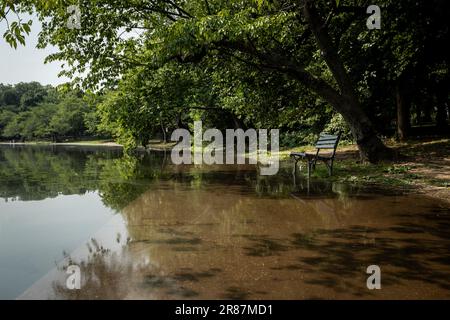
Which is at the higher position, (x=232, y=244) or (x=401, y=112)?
(x=401, y=112)

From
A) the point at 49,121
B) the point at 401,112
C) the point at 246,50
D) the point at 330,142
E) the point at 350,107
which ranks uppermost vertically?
the point at 49,121

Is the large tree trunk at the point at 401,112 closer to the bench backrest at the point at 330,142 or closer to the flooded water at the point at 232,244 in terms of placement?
the bench backrest at the point at 330,142

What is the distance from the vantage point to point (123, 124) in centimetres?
1244

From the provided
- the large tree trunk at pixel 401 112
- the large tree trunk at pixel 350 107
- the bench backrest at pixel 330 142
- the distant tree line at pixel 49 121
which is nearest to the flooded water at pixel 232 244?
the bench backrest at pixel 330 142

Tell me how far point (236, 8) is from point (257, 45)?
5.32 feet

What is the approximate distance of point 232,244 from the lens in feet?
15.7

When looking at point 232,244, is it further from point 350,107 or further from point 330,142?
point 350,107

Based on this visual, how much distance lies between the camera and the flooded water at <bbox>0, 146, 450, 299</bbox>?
138 inches

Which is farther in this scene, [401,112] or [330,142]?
[401,112]

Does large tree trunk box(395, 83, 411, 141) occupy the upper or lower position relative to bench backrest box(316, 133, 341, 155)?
upper

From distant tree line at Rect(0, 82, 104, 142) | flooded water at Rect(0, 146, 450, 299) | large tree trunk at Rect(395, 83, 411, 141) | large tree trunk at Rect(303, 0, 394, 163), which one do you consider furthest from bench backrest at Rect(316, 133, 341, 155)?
distant tree line at Rect(0, 82, 104, 142)

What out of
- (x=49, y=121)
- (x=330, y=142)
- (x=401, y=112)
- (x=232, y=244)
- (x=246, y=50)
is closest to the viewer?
(x=232, y=244)

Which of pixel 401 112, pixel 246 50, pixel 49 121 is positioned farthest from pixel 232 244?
pixel 49 121

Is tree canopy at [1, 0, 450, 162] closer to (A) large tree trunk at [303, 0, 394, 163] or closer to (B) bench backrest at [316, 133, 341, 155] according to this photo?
(A) large tree trunk at [303, 0, 394, 163]
